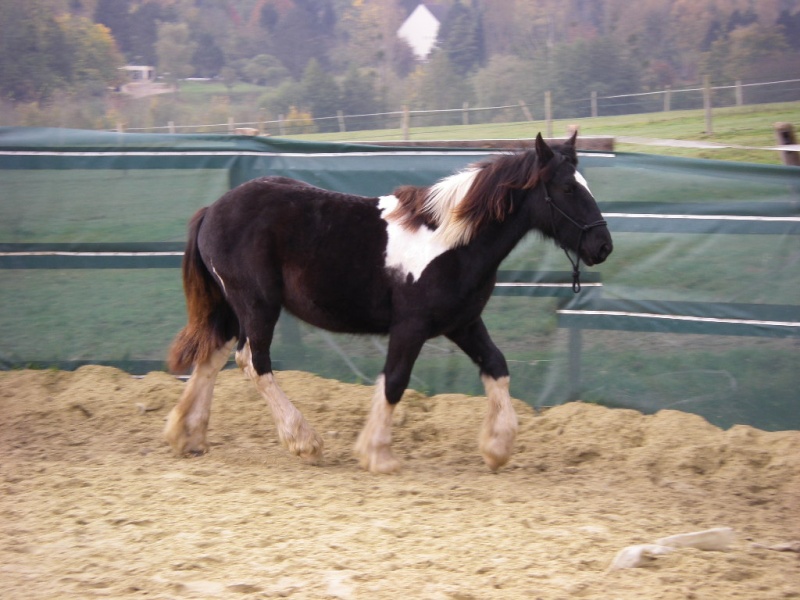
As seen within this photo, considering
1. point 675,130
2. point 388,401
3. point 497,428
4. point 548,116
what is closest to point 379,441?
point 388,401

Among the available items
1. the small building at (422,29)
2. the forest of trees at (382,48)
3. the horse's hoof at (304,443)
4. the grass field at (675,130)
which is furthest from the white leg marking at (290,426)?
the small building at (422,29)

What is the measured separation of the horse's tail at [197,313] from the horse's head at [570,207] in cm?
208

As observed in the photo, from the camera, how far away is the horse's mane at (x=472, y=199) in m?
4.54

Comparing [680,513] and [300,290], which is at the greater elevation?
[300,290]

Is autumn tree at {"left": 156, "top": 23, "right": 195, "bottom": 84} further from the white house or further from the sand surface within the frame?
the sand surface

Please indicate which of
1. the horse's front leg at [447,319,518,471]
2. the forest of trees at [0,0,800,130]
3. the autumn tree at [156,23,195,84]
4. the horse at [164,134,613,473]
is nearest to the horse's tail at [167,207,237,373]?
the horse at [164,134,613,473]

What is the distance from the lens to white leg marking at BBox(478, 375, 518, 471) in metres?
4.61

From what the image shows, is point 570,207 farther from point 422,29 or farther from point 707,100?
point 422,29

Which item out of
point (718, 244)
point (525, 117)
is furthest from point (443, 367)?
point (525, 117)

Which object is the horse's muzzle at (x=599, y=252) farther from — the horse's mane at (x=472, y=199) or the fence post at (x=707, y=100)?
the fence post at (x=707, y=100)

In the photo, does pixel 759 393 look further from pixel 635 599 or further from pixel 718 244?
pixel 635 599

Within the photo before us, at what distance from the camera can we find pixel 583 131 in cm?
1853

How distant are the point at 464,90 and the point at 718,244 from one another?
19.9 meters

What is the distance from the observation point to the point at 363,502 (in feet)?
13.4
